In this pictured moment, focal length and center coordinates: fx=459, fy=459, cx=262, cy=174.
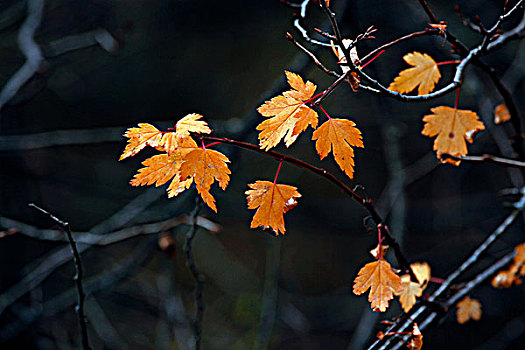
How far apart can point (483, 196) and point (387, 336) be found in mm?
2012

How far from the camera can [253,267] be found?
104 inches

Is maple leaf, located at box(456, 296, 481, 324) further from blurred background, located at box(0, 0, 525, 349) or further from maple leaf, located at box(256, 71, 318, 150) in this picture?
blurred background, located at box(0, 0, 525, 349)

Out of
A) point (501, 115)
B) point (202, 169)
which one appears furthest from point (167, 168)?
point (501, 115)

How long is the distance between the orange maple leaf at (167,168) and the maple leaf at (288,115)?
0.11 meters

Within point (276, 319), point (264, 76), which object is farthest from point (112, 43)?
point (276, 319)

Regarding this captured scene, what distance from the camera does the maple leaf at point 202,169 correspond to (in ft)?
2.09

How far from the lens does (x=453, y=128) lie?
66 centimetres

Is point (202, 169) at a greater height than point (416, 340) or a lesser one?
greater

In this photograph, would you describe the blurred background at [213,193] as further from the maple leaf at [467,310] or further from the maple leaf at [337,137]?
the maple leaf at [337,137]

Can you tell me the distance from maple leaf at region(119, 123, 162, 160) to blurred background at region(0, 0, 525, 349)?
1560 millimetres

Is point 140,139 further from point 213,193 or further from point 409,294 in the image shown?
point 213,193

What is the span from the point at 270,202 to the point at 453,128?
0.93 feet

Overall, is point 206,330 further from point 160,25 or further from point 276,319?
point 160,25

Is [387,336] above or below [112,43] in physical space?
below
